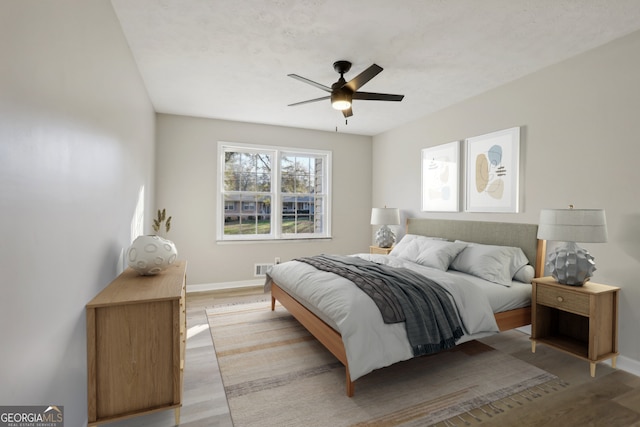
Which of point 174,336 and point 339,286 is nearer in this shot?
point 174,336

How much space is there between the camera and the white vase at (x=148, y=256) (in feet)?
7.25

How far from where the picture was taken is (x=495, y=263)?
10.2ft

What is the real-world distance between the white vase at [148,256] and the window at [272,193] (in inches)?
107

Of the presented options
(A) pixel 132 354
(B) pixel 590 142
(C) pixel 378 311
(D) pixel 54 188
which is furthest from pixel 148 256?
(B) pixel 590 142

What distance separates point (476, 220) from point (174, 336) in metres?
3.55

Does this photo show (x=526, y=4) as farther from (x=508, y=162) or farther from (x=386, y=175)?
(x=386, y=175)

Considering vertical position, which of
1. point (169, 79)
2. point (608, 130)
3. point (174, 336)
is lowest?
point (174, 336)

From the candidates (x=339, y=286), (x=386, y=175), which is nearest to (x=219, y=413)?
(x=339, y=286)

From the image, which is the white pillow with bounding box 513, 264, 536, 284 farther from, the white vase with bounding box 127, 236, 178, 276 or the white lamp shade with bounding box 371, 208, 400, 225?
the white vase with bounding box 127, 236, 178, 276

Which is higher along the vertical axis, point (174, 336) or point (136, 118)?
point (136, 118)

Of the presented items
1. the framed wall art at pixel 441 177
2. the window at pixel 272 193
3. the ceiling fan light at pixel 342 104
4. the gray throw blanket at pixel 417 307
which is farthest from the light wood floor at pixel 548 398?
the window at pixel 272 193

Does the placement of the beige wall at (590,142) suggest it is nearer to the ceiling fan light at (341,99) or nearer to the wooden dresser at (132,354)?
the ceiling fan light at (341,99)

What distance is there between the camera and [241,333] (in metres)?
3.22

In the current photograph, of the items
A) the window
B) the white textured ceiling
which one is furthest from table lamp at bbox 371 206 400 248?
the white textured ceiling
